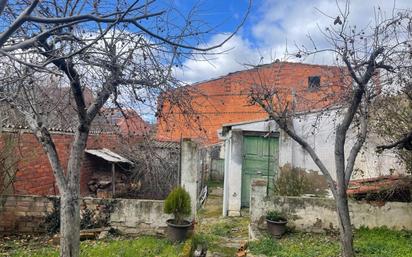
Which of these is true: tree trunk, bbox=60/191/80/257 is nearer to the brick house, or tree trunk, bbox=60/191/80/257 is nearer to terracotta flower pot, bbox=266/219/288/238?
the brick house

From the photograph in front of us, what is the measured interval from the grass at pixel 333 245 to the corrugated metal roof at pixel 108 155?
664cm

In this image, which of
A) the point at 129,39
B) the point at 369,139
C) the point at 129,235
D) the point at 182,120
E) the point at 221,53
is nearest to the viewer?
the point at 221,53

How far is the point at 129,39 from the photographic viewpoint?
4.06 meters

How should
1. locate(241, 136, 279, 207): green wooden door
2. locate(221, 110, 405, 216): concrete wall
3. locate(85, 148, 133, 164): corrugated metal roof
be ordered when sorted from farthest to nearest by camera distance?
locate(85, 148, 133, 164): corrugated metal roof
locate(241, 136, 279, 207): green wooden door
locate(221, 110, 405, 216): concrete wall

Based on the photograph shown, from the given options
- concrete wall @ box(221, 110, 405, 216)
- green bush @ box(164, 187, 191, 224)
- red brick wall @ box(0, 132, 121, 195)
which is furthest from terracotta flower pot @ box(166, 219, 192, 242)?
concrete wall @ box(221, 110, 405, 216)

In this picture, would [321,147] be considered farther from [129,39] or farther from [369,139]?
[129,39]

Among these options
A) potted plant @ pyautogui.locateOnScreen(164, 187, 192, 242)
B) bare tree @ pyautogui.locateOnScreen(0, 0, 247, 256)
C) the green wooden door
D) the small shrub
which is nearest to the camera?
bare tree @ pyautogui.locateOnScreen(0, 0, 247, 256)

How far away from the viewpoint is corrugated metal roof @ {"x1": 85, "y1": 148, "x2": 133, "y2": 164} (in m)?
12.4

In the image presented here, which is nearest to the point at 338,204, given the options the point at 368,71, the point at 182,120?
the point at 368,71

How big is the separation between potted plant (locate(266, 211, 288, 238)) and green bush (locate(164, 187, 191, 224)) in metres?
1.90

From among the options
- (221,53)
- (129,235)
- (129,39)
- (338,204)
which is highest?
(129,39)

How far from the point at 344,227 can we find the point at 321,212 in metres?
2.76

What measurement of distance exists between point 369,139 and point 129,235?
741 cm

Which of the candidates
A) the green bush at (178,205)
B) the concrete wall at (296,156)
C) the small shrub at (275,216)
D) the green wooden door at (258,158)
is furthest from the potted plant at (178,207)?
the green wooden door at (258,158)
